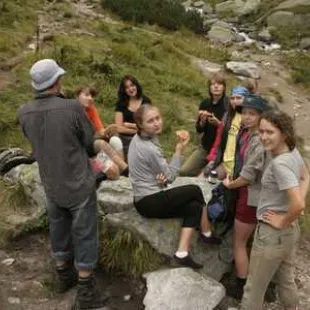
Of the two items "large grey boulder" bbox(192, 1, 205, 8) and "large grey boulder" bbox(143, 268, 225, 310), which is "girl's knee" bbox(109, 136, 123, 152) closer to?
"large grey boulder" bbox(143, 268, 225, 310)

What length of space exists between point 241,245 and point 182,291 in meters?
0.66

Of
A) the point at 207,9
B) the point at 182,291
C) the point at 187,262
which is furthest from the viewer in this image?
the point at 207,9

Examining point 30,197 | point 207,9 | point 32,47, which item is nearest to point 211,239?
point 30,197

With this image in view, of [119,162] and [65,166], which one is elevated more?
[65,166]

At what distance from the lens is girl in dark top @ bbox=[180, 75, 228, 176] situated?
6441 mm

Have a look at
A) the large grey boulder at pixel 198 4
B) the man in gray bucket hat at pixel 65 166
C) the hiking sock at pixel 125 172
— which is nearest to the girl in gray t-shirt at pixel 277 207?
the man in gray bucket hat at pixel 65 166

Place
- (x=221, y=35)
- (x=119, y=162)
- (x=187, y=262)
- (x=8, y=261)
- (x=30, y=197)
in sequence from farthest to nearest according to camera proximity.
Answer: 1. (x=221, y=35)
2. (x=30, y=197)
3. (x=119, y=162)
4. (x=8, y=261)
5. (x=187, y=262)

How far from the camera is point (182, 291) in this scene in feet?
15.8

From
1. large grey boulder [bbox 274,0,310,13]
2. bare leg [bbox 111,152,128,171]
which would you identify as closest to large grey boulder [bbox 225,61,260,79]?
large grey boulder [bbox 274,0,310,13]

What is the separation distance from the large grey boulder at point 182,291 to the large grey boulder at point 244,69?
1165 centimetres

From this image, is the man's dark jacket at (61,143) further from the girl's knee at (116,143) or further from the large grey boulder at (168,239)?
the girl's knee at (116,143)

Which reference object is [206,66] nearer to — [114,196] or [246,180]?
[114,196]

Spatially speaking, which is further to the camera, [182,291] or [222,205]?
[222,205]

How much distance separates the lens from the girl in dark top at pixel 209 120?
6441 mm
